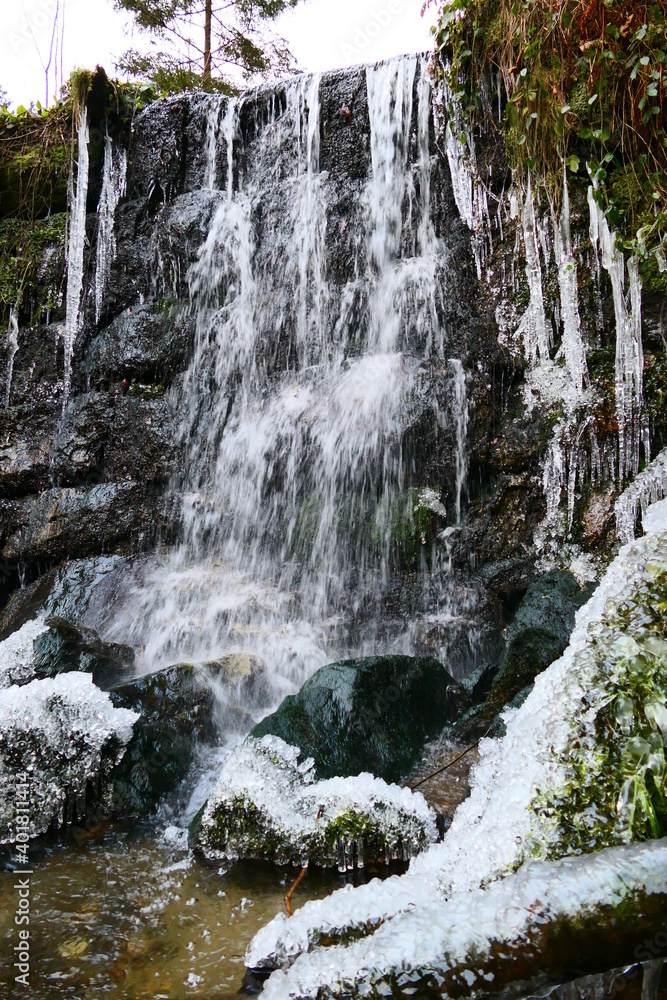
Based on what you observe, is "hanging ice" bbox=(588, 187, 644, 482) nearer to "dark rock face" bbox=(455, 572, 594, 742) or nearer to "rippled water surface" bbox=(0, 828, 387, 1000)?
"dark rock face" bbox=(455, 572, 594, 742)

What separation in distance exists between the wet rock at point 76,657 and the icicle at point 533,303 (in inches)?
156

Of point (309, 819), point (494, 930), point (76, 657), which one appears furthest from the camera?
point (76, 657)

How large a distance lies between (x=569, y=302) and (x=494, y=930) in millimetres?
4763

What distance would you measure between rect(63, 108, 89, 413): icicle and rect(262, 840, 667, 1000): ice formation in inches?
270

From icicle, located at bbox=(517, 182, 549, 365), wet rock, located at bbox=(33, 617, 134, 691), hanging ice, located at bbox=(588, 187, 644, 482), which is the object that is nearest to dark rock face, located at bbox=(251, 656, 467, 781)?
wet rock, located at bbox=(33, 617, 134, 691)

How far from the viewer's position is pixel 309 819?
288cm

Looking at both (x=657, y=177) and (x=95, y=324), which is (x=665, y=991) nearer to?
(x=657, y=177)

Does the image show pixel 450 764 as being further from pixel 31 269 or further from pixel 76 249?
pixel 31 269

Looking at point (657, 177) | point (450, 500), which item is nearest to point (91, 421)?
point (450, 500)

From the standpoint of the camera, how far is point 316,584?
5.45m

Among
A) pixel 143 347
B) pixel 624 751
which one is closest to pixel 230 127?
pixel 143 347

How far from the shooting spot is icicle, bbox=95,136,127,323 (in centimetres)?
759

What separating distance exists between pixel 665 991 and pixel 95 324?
7.58m

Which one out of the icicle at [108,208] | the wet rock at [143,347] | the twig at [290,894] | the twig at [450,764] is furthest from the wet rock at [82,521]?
the twig at [290,894]
